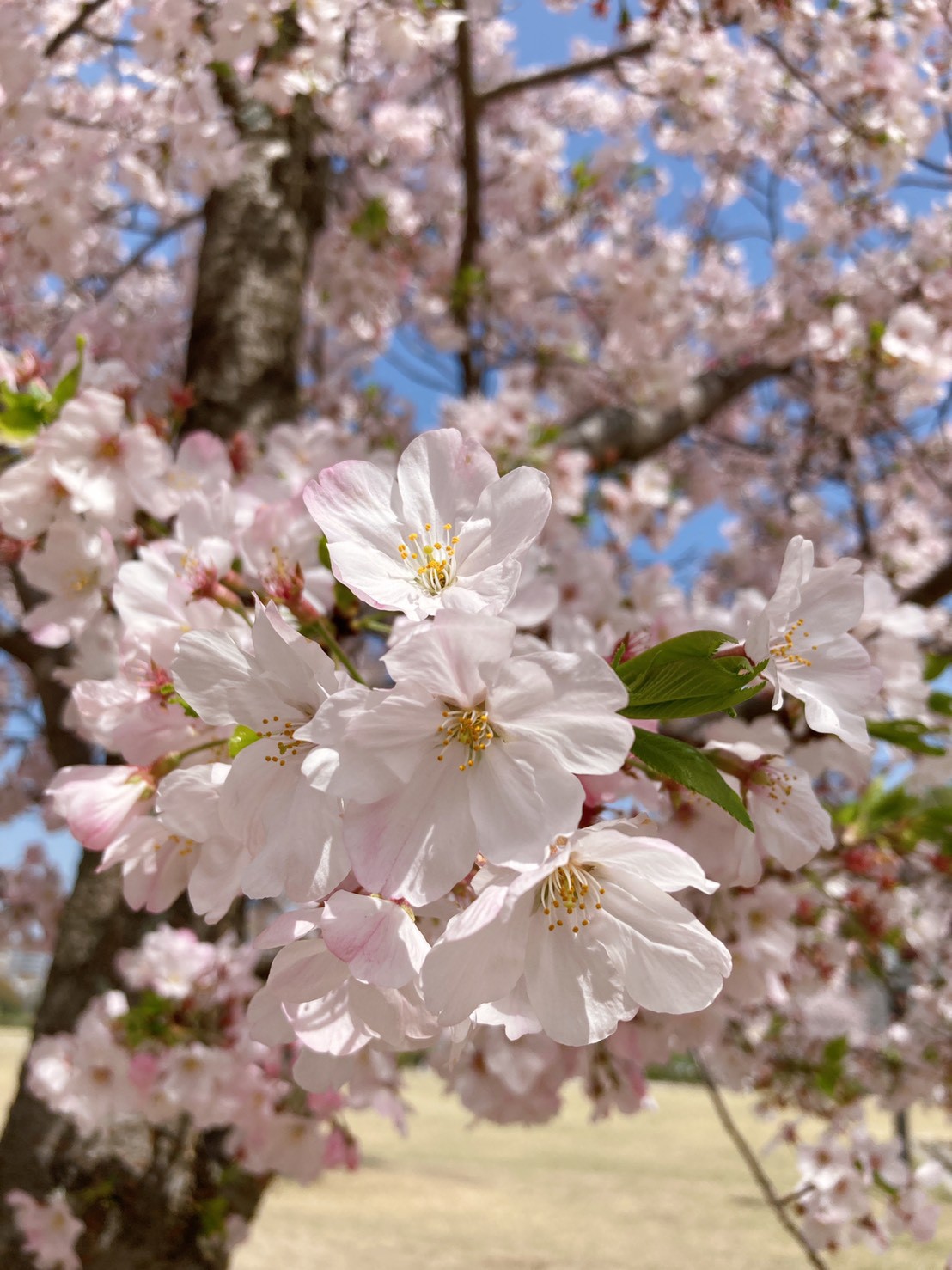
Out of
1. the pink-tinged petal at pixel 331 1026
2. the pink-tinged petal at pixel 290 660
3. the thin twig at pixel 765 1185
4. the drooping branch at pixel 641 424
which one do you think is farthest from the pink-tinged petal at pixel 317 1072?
the drooping branch at pixel 641 424

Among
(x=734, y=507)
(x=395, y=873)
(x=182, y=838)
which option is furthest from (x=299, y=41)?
(x=734, y=507)

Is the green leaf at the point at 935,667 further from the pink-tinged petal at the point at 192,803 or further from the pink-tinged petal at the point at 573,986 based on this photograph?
the pink-tinged petal at the point at 192,803

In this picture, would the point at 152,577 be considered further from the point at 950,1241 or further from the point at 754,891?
the point at 950,1241

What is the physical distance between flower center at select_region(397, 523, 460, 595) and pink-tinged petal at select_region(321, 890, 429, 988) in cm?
27

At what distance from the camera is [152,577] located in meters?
1.16

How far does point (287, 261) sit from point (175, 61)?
764mm

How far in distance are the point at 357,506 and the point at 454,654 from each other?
25 cm

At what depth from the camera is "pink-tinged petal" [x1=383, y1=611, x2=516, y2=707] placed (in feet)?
2.08

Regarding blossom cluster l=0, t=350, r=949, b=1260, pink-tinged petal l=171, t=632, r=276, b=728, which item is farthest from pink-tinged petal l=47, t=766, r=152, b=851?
pink-tinged petal l=171, t=632, r=276, b=728

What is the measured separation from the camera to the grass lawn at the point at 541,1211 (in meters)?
6.25

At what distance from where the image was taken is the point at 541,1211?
816 centimetres

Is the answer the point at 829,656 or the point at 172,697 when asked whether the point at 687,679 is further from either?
the point at 172,697

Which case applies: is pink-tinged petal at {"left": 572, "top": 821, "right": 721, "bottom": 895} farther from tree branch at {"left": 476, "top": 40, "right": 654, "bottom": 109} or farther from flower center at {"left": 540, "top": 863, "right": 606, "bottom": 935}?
tree branch at {"left": 476, "top": 40, "right": 654, "bottom": 109}

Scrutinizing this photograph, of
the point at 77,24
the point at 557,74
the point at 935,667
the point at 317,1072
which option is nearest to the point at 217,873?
the point at 317,1072
